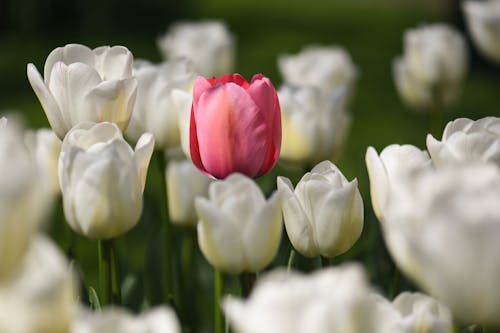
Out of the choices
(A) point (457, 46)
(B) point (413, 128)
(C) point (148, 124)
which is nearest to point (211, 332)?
(C) point (148, 124)

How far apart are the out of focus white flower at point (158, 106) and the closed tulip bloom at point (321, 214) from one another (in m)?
0.33

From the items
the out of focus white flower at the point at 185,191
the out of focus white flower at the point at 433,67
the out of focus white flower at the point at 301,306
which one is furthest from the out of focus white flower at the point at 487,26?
the out of focus white flower at the point at 301,306

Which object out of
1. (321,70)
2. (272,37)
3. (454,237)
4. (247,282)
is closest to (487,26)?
(321,70)

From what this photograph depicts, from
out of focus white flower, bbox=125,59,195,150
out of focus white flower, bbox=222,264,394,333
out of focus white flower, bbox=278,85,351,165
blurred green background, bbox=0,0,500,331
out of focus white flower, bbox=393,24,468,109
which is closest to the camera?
out of focus white flower, bbox=222,264,394,333

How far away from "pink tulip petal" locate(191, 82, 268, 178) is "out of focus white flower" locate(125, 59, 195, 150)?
208 mm

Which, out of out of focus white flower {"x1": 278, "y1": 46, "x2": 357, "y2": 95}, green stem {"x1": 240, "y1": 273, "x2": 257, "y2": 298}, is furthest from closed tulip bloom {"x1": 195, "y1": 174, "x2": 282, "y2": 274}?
out of focus white flower {"x1": 278, "y1": 46, "x2": 357, "y2": 95}

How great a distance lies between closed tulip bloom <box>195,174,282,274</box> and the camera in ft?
2.73

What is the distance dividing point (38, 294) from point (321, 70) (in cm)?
140

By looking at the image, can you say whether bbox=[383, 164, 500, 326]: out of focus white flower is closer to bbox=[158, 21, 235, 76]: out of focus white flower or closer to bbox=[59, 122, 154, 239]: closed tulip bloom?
bbox=[59, 122, 154, 239]: closed tulip bloom

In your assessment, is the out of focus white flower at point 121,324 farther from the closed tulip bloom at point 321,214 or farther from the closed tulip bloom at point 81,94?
the closed tulip bloom at point 81,94

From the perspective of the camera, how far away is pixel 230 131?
99cm

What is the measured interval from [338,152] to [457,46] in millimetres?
673

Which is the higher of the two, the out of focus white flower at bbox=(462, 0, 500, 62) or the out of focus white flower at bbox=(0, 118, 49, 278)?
the out of focus white flower at bbox=(0, 118, 49, 278)

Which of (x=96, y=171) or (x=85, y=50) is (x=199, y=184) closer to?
(x=85, y=50)
